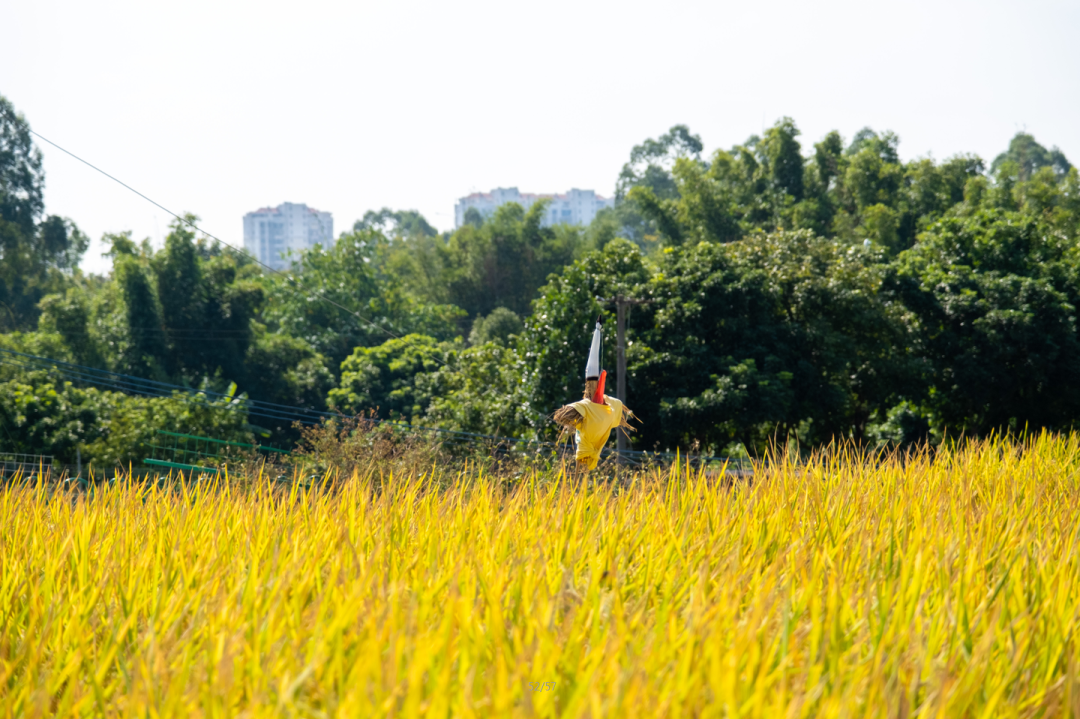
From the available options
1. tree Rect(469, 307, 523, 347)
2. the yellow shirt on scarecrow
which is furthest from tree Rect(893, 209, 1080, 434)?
the yellow shirt on scarecrow

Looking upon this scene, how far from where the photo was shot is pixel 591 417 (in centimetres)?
528

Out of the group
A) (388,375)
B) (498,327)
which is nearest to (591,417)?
(388,375)

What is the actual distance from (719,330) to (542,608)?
17.4m

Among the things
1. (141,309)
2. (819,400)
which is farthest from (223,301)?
(819,400)

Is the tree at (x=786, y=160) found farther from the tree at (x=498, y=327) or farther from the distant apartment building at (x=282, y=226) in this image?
the distant apartment building at (x=282, y=226)

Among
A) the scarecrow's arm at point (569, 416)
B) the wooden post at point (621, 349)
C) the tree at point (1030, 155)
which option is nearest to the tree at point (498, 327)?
the wooden post at point (621, 349)

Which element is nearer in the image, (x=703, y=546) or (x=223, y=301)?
(x=703, y=546)

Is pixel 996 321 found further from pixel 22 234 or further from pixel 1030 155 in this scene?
pixel 1030 155

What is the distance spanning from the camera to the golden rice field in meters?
2.09

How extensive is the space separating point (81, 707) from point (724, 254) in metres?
19.1

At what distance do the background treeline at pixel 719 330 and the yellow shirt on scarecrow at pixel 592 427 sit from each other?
9.60 meters

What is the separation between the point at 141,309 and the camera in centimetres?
3353

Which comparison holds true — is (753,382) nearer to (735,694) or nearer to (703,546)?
(703,546)

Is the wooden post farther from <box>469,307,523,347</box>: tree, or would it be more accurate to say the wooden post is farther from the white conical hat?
<box>469,307,523,347</box>: tree
